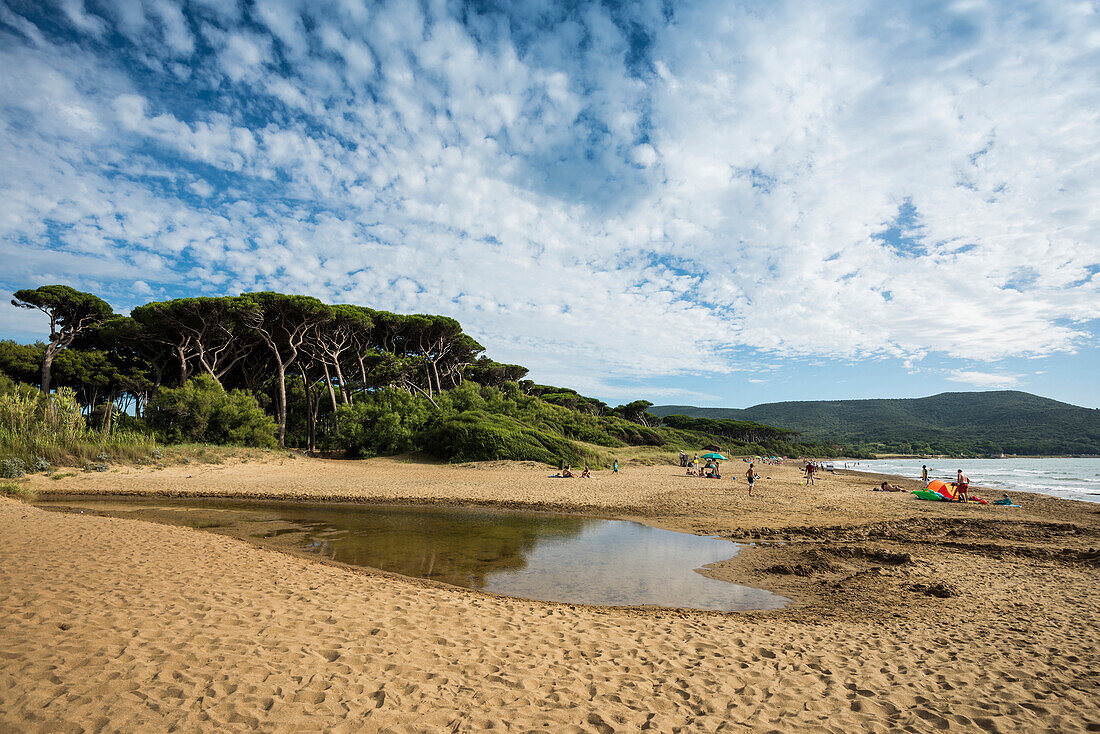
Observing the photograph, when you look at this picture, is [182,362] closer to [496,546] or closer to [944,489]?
[496,546]

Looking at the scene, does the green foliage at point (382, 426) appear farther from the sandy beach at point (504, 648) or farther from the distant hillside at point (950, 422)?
the distant hillside at point (950, 422)

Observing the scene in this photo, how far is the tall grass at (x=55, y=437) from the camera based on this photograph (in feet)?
64.7

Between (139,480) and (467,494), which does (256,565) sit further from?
(139,480)

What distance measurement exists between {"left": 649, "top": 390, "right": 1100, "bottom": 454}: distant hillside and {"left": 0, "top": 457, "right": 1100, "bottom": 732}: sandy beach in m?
126

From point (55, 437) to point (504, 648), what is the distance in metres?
26.0

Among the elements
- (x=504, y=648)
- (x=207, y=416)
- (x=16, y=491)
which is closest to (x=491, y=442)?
(x=207, y=416)

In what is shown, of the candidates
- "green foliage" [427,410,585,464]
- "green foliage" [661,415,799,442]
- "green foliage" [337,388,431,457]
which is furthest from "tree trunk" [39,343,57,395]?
"green foliage" [661,415,799,442]

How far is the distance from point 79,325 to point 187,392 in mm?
15555

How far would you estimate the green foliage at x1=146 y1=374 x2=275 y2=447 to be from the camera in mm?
27922

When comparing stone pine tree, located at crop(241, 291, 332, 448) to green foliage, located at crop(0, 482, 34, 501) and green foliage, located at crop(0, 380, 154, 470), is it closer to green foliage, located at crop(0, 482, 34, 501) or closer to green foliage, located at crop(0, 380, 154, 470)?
green foliage, located at crop(0, 380, 154, 470)

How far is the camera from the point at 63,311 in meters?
33.7

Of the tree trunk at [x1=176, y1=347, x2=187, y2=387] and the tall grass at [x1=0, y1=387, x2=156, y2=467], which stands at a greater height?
the tree trunk at [x1=176, y1=347, x2=187, y2=387]

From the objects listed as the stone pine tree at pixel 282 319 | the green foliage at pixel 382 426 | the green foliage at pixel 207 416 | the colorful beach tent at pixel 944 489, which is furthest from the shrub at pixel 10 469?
the colorful beach tent at pixel 944 489

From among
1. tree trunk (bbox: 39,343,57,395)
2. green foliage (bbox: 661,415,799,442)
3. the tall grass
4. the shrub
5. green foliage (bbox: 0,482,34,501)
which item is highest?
tree trunk (bbox: 39,343,57,395)
